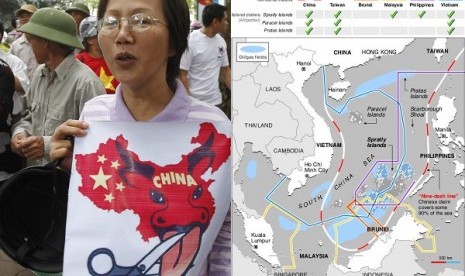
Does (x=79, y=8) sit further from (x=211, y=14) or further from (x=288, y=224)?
(x=288, y=224)

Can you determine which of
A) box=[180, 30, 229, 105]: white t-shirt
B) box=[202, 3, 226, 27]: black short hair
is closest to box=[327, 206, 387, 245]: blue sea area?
box=[180, 30, 229, 105]: white t-shirt

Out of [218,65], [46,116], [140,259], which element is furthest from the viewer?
[218,65]

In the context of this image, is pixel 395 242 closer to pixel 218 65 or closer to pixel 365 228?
pixel 365 228

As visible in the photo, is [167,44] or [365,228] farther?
[167,44]

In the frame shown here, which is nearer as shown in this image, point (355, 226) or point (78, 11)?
point (355, 226)

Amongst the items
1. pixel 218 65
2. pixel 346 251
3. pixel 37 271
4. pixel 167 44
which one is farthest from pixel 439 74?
pixel 218 65

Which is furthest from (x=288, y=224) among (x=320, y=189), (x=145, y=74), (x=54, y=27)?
(x=54, y=27)
